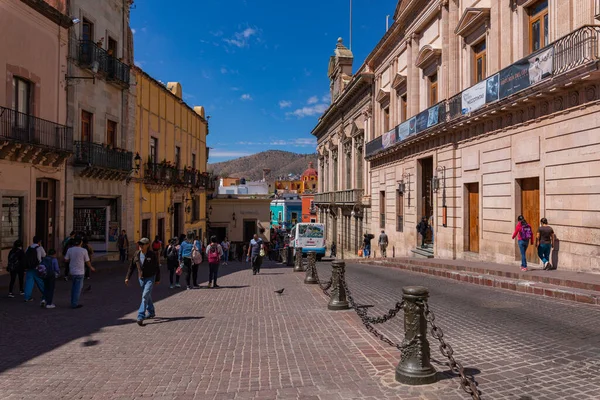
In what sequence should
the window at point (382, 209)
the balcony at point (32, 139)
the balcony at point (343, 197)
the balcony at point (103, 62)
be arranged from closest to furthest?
the balcony at point (32, 139), the balcony at point (103, 62), the window at point (382, 209), the balcony at point (343, 197)

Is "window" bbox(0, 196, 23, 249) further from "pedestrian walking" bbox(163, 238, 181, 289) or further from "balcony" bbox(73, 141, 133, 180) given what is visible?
"pedestrian walking" bbox(163, 238, 181, 289)

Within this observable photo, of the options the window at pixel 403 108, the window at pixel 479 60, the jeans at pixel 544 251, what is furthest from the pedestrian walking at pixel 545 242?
the window at pixel 403 108

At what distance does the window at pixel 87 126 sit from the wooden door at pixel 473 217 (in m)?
15.4

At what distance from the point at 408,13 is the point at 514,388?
72.6 ft

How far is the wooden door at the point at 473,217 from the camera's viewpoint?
17266 mm

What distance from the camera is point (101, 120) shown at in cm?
1981

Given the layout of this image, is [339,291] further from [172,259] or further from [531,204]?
[531,204]

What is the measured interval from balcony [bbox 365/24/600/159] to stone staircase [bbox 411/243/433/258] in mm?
5231

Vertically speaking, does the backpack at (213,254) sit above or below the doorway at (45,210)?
below

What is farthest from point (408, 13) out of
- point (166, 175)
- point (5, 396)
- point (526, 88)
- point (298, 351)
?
point (5, 396)

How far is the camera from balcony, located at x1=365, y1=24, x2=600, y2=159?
35.1 feet

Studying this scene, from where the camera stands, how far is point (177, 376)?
538cm

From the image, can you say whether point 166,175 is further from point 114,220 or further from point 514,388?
point 514,388

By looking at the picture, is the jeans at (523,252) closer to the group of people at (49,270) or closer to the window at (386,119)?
the group of people at (49,270)
